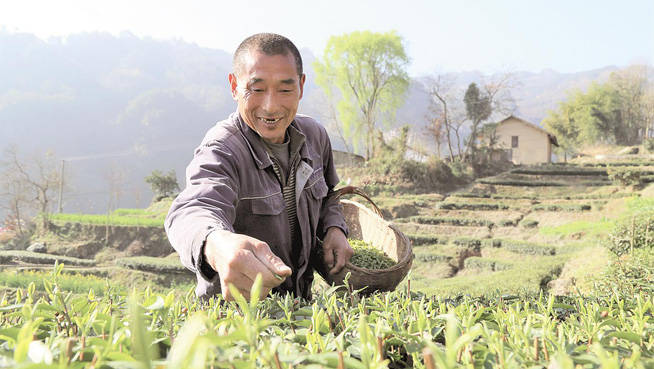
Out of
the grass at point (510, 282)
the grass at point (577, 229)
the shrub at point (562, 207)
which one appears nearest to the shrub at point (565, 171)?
the shrub at point (562, 207)

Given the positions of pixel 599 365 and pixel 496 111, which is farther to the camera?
pixel 496 111

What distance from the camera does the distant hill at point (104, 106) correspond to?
7688cm

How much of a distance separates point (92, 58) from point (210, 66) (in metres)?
33.1

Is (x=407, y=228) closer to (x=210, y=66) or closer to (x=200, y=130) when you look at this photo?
(x=200, y=130)

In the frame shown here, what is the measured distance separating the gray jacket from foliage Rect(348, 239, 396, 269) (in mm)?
255

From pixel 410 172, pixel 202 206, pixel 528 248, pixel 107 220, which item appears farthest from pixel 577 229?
pixel 107 220

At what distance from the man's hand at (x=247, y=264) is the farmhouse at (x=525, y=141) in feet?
122

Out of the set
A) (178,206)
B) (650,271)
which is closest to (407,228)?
(650,271)

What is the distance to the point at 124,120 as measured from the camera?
91.6 metres

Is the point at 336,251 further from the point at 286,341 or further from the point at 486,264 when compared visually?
the point at 486,264

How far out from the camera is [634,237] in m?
5.61

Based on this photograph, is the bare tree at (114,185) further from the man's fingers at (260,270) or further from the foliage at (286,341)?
the foliage at (286,341)

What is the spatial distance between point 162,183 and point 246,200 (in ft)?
74.4

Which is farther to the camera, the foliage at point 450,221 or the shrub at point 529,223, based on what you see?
the foliage at point 450,221
